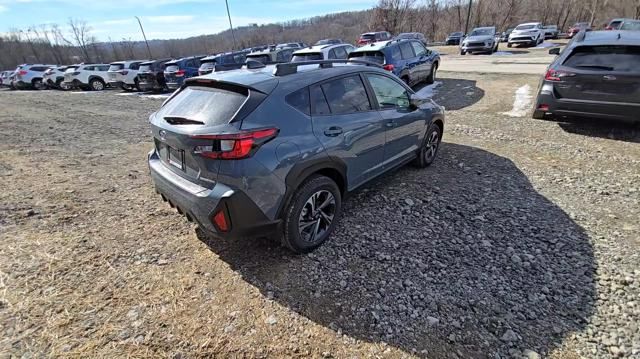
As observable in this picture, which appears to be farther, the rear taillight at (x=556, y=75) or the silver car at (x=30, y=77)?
the silver car at (x=30, y=77)

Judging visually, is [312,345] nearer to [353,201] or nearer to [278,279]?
[278,279]

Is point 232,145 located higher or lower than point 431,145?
higher

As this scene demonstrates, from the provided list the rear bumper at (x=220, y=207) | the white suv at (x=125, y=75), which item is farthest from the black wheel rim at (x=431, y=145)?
the white suv at (x=125, y=75)

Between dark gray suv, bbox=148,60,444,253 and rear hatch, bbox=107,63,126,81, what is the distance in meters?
18.0

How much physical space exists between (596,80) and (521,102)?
3091mm

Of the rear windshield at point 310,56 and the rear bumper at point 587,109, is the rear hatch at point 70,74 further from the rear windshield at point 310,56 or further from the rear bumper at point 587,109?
the rear bumper at point 587,109

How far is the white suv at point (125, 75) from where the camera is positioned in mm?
17250

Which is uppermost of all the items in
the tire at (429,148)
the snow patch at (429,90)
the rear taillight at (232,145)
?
the rear taillight at (232,145)

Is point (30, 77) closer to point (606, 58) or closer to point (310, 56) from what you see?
point (310, 56)

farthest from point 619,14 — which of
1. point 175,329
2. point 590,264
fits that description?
point 175,329

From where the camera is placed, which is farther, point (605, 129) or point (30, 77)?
point (30, 77)

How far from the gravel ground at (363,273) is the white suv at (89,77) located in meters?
18.9

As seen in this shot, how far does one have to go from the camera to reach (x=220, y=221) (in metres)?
2.44

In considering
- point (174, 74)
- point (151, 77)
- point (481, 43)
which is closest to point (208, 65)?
point (174, 74)
